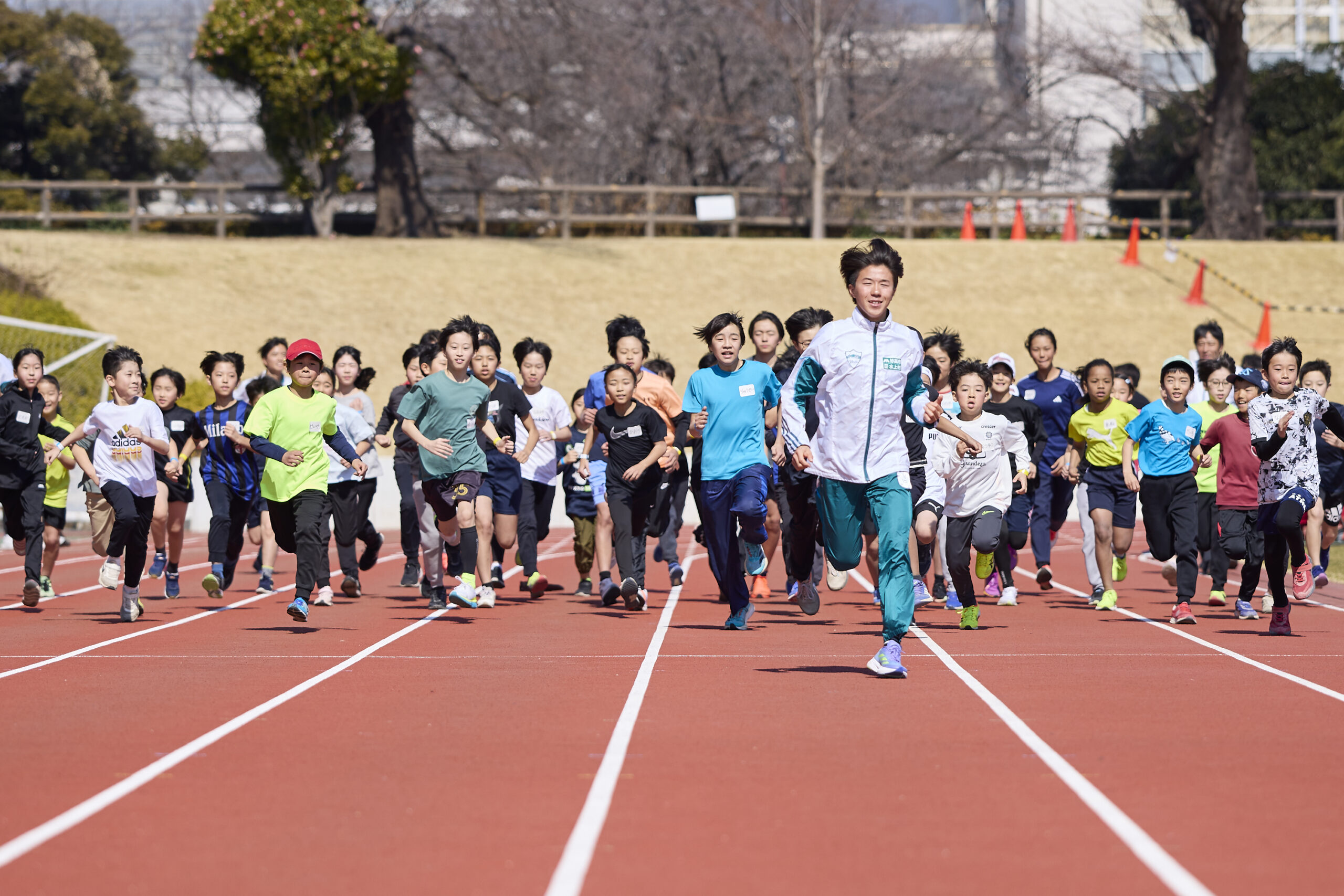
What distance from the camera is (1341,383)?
33.9 meters

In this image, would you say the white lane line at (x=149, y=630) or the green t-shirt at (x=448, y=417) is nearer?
the white lane line at (x=149, y=630)

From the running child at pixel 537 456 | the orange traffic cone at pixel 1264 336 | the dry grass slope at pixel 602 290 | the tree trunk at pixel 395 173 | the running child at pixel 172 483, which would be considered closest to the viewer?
the running child at pixel 537 456

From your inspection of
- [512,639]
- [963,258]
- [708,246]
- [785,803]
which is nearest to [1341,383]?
[963,258]

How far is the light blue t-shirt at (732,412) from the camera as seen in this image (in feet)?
33.6

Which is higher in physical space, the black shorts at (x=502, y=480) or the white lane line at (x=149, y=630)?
the black shorts at (x=502, y=480)

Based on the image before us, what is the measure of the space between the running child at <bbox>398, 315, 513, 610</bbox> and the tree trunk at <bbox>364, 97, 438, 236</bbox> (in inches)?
1212

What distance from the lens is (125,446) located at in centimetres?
1148

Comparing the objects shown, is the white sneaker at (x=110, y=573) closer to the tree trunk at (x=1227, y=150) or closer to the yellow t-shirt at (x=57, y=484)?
the yellow t-shirt at (x=57, y=484)

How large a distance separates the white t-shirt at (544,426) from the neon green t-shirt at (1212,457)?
513 cm

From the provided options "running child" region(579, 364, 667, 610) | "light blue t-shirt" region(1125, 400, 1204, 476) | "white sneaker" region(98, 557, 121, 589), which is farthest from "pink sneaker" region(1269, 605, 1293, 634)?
"white sneaker" region(98, 557, 121, 589)

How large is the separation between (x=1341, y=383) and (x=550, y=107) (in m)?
25.2

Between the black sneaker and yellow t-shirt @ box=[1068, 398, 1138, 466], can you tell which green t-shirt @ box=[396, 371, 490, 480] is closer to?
the black sneaker

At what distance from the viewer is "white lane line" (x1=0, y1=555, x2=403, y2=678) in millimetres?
8906

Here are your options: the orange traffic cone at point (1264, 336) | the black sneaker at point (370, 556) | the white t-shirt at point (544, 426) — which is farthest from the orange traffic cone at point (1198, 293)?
the black sneaker at point (370, 556)
